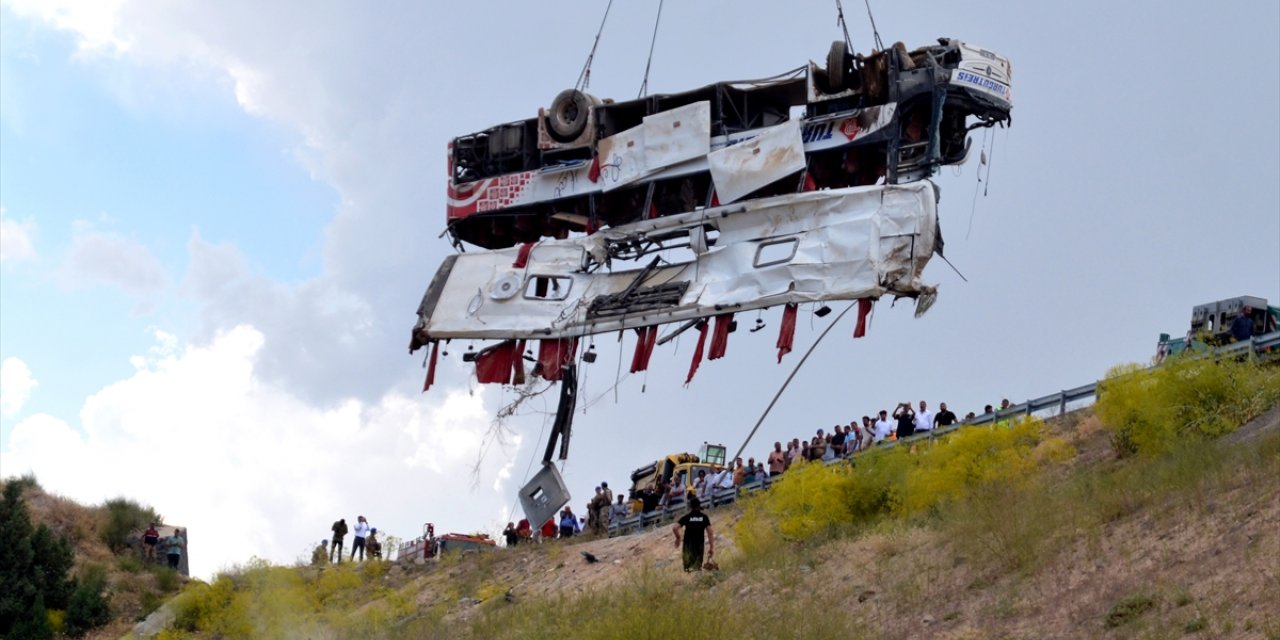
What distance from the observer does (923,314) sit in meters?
33.7

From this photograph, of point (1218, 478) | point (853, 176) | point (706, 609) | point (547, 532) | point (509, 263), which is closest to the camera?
point (706, 609)

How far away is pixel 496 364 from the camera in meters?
38.6

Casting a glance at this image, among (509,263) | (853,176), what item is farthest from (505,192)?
(853,176)

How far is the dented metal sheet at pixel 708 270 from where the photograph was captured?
110ft

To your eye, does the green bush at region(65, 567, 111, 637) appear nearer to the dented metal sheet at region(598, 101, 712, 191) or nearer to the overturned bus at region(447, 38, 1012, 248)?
the overturned bus at region(447, 38, 1012, 248)

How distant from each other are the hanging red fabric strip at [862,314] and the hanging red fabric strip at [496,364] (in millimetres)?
8149

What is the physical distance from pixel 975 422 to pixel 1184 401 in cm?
448

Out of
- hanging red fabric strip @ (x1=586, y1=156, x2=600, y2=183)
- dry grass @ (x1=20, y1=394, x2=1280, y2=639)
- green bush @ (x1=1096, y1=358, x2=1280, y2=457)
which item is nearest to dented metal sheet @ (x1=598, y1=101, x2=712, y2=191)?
hanging red fabric strip @ (x1=586, y1=156, x2=600, y2=183)

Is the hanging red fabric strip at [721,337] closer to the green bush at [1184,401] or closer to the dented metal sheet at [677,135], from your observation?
the dented metal sheet at [677,135]

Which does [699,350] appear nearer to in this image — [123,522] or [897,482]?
[897,482]

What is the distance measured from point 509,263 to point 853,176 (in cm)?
783

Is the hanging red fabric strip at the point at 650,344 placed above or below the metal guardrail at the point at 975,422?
above

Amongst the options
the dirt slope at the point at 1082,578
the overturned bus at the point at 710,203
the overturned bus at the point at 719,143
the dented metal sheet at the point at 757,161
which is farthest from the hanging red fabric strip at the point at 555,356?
the dirt slope at the point at 1082,578

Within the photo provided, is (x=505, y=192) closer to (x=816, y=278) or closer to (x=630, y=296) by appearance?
(x=630, y=296)
